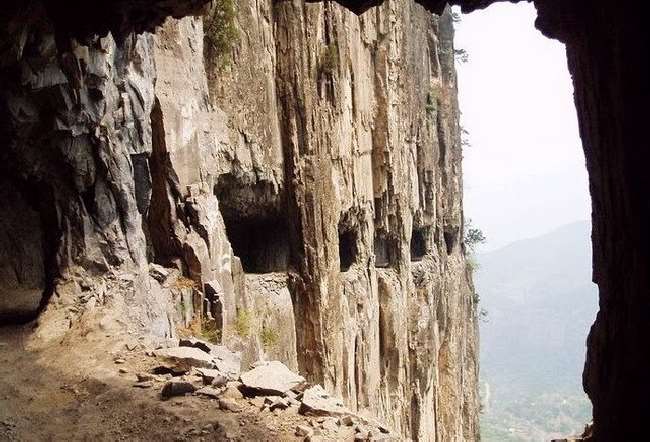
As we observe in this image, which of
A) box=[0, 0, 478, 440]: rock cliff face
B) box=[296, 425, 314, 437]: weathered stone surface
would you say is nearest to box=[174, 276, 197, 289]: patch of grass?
box=[0, 0, 478, 440]: rock cliff face

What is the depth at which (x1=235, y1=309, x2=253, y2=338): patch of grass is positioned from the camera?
34.0ft

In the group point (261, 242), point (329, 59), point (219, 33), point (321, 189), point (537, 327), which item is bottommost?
point (537, 327)

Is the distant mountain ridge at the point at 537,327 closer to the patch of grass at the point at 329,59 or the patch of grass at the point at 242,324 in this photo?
the patch of grass at the point at 329,59

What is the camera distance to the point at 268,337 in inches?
447

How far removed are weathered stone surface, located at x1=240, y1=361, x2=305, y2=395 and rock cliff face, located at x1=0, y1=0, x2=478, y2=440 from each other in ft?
8.42

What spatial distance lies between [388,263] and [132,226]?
11734 mm

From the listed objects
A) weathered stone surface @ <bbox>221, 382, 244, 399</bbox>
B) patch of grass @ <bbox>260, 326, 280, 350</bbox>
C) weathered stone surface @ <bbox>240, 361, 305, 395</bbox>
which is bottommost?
patch of grass @ <bbox>260, 326, 280, 350</bbox>

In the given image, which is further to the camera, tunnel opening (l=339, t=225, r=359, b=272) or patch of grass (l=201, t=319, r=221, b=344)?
tunnel opening (l=339, t=225, r=359, b=272)

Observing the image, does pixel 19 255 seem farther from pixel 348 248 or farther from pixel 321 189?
pixel 348 248

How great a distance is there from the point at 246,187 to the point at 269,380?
697 centimetres

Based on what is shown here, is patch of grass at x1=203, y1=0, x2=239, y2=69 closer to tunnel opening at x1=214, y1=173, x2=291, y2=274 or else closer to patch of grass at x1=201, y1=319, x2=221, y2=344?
tunnel opening at x1=214, y1=173, x2=291, y2=274

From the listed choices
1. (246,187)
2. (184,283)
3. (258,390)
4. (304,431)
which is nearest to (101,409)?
(258,390)

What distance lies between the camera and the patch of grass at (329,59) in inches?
510

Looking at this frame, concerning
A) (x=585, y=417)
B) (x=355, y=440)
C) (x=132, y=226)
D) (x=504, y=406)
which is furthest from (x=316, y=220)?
(x=504, y=406)
